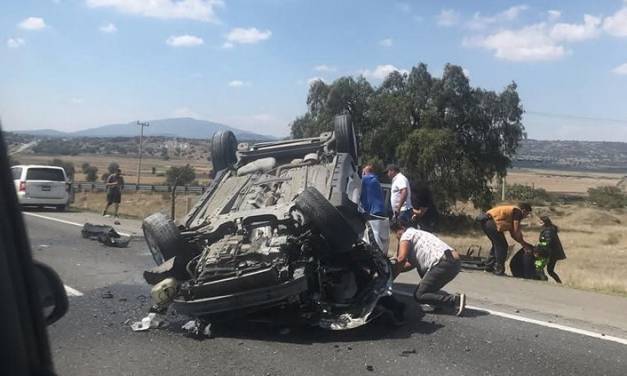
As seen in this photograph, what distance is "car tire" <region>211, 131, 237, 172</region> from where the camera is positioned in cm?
999

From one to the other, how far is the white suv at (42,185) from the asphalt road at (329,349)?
15261 millimetres

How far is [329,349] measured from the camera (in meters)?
5.86

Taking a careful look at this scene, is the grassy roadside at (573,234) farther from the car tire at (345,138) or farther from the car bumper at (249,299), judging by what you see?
the car bumper at (249,299)

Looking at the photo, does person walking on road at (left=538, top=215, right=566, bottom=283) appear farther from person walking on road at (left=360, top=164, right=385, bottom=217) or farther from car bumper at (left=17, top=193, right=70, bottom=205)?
car bumper at (left=17, top=193, right=70, bottom=205)

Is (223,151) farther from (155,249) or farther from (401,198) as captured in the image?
(155,249)

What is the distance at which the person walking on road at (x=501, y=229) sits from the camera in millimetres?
10547

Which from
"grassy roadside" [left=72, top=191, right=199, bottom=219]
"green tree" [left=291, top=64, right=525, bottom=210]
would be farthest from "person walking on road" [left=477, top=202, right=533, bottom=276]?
"grassy roadside" [left=72, top=191, right=199, bottom=219]

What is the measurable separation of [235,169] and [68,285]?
8.66ft

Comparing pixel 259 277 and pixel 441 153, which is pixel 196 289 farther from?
pixel 441 153

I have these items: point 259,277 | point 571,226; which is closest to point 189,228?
point 259,277

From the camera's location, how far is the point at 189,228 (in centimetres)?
734

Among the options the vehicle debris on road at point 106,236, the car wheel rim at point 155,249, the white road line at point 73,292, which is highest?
the car wheel rim at point 155,249

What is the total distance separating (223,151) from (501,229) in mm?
4626

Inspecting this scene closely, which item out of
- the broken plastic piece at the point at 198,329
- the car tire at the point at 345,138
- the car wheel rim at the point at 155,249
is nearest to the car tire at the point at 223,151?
the car tire at the point at 345,138
